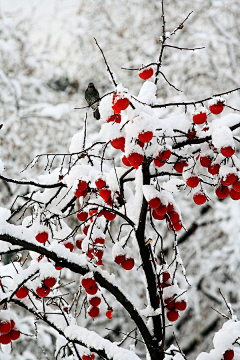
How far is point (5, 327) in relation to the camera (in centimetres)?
117

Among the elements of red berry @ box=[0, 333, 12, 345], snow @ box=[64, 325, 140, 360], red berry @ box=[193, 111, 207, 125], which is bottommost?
snow @ box=[64, 325, 140, 360]

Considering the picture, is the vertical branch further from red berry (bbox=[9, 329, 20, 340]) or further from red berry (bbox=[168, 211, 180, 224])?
red berry (bbox=[9, 329, 20, 340])

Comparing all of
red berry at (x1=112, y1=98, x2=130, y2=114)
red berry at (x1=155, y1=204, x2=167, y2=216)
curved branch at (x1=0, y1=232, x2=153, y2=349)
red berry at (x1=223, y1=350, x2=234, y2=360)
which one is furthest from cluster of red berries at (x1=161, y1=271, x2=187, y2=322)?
red berry at (x1=112, y1=98, x2=130, y2=114)

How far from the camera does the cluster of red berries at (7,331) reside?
117 cm

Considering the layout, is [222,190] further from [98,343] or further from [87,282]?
[98,343]

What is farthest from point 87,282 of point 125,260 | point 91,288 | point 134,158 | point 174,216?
point 134,158

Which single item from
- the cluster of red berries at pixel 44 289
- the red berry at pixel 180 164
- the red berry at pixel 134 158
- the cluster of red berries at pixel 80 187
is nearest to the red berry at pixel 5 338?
the cluster of red berries at pixel 44 289

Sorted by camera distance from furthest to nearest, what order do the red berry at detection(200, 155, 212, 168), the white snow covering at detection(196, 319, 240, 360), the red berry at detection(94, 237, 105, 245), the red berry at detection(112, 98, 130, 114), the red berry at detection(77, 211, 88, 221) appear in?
the red berry at detection(77, 211, 88, 221) → the red berry at detection(94, 237, 105, 245) → the red berry at detection(200, 155, 212, 168) → the white snow covering at detection(196, 319, 240, 360) → the red berry at detection(112, 98, 130, 114)

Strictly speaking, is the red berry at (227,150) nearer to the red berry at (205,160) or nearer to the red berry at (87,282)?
the red berry at (205,160)

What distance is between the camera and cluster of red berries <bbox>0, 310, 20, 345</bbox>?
3.85 feet

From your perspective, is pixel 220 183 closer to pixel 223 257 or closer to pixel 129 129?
pixel 129 129

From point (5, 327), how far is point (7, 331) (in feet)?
0.06

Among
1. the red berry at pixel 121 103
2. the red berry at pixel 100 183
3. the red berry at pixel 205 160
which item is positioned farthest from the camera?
the red berry at pixel 100 183

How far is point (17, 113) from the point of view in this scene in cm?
573
